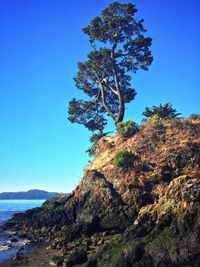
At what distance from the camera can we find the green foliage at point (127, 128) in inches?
1722

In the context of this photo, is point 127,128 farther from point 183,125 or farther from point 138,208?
point 138,208

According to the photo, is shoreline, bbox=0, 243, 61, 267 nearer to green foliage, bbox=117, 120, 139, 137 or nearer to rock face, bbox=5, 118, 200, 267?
rock face, bbox=5, 118, 200, 267

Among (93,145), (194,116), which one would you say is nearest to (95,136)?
(93,145)

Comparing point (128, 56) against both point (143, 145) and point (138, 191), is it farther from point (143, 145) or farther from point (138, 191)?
point (138, 191)

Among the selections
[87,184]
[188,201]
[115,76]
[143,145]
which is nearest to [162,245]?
[188,201]

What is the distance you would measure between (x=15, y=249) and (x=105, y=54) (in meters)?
33.5

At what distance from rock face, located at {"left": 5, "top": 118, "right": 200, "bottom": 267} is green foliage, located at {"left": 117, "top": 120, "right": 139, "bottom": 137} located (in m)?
Result: 0.74

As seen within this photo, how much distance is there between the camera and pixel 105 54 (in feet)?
177

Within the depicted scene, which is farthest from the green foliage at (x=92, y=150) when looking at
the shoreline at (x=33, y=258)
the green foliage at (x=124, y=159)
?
the shoreline at (x=33, y=258)

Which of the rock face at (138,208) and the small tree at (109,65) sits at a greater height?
the small tree at (109,65)

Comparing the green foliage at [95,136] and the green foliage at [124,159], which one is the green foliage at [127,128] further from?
the green foliage at [95,136]

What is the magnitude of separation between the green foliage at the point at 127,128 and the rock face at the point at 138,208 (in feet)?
2.43

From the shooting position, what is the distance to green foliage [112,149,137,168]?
→ 37406mm

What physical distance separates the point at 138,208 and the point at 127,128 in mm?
14390
